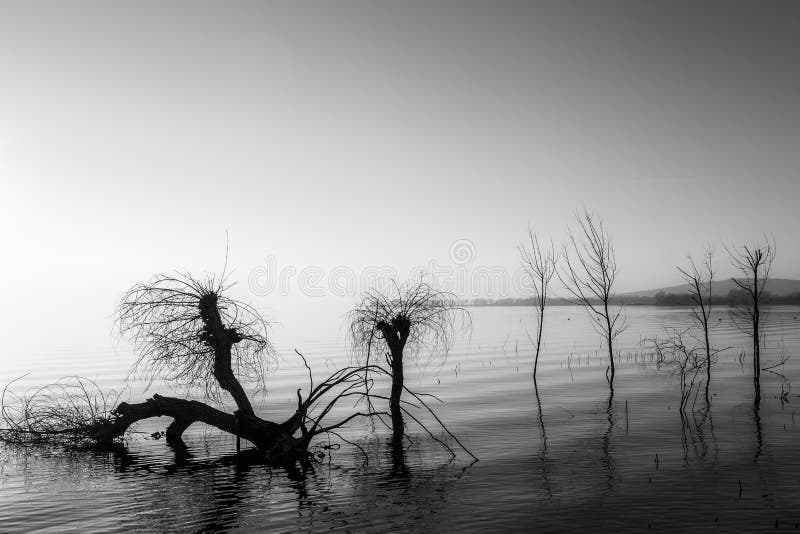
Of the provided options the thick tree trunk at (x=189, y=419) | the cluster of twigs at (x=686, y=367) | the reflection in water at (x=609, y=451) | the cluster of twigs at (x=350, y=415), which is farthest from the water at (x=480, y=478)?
the cluster of twigs at (x=686, y=367)

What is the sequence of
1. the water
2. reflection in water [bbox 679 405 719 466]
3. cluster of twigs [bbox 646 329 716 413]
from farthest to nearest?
cluster of twigs [bbox 646 329 716 413] < reflection in water [bbox 679 405 719 466] < the water

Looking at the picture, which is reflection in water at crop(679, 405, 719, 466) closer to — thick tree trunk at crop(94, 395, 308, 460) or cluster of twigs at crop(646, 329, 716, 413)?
cluster of twigs at crop(646, 329, 716, 413)

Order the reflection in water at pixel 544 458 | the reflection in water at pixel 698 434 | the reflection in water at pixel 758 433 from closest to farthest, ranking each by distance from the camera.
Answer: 1. the reflection in water at pixel 544 458
2. the reflection in water at pixel 758 433
3. the reflection in water at pixel 698 434

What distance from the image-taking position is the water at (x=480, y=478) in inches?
637

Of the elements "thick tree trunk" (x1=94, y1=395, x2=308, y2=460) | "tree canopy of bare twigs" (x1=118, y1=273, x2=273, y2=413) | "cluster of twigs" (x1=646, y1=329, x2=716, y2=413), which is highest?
"tree canopy of bare twigs" (x1=118, y1=273, x2=273, y2=413)

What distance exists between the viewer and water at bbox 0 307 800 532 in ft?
53.1

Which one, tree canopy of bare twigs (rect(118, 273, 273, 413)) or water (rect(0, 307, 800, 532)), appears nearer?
water (rect(0, 307, 800, 532))

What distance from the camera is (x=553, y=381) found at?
47.7 m

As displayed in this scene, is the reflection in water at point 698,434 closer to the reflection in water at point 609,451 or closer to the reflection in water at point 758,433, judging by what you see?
the reflection in water at point 758,433

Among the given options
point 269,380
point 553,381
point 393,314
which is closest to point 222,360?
point 393,314

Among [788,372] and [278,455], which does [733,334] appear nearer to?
[788,372]

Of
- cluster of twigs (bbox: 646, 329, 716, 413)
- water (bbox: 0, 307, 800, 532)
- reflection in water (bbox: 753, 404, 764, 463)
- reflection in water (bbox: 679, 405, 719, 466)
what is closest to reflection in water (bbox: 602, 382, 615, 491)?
water (bbox: 0, 307, 800, 532)

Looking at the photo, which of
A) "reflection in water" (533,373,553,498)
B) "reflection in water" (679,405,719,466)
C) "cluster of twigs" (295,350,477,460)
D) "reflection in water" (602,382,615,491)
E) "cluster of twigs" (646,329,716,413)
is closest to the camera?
"reflection in water" (533,373,553,498)

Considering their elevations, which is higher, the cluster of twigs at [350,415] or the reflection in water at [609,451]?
the cluster of twigs at [350,415]
